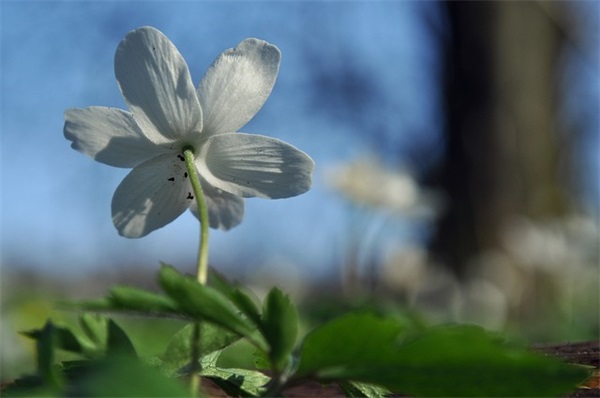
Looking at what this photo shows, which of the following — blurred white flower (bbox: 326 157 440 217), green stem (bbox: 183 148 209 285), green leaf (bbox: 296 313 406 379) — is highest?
blurred white flower (bbox: 326 157 440 217)

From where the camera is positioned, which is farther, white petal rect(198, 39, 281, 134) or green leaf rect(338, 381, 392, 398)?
white petal rect(198, 39, 281, 134)

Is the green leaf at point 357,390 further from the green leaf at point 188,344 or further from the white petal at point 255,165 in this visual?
the white petal at point 255,165

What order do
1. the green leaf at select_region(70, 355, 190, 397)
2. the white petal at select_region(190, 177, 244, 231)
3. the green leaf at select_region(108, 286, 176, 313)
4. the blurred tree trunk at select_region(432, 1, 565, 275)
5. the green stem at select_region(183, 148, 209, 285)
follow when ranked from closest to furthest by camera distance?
the green leaf at select_region(70, 355, 190, 397), the green leaf at select_region(108, 286, 176, 313), the green stem at select_region(183, 148, 209, 285), the white petal at select_region(190, 177, 244, 231), the blurred tree trunk at select_region(432, 1, 565, 275)

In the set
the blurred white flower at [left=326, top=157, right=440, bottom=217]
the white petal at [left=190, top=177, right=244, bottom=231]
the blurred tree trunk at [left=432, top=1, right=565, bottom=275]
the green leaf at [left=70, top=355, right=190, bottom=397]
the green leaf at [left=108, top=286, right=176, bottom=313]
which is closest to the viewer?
the green leaf at [left=70, top=355, right=190, bottom=397]

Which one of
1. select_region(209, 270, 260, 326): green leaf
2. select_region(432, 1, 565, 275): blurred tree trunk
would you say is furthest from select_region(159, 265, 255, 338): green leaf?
select_region(432, 1, 565, 275): blurred tree trunk

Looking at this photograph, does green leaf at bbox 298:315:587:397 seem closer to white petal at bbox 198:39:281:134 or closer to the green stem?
the green stem

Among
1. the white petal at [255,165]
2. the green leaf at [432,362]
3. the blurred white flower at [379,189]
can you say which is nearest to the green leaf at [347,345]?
the green leaf at [432,362]

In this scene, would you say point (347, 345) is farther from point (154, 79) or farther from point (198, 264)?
point (154, 79)
